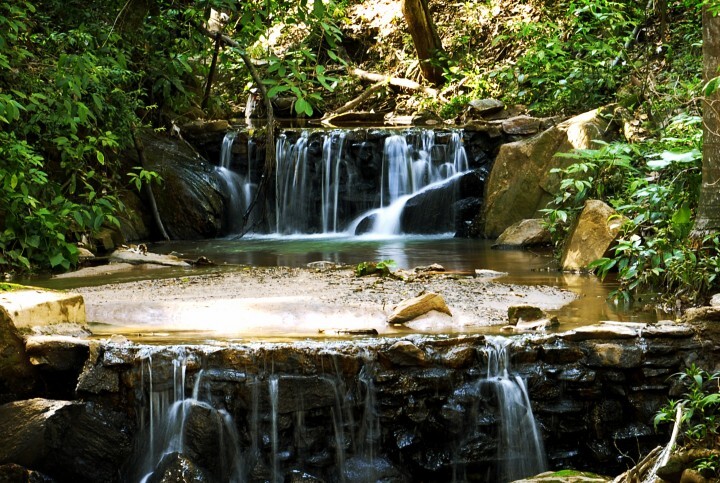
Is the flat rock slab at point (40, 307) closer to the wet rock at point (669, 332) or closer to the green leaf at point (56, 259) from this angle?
the green leaf at point (56, 259)

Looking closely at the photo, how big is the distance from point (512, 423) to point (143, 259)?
20.0 feet

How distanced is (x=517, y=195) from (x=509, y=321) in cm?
672

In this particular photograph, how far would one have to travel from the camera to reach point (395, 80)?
19531 millimetres

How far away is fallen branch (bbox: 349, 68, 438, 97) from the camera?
18.8 metres

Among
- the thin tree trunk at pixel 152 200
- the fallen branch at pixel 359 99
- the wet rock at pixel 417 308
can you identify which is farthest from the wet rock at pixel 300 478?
the fallen branch at pixel 359 99

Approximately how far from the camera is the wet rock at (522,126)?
14078 mm

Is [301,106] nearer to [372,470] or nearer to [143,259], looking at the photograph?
[372,470]

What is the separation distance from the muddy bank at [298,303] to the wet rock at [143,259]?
1499 mm

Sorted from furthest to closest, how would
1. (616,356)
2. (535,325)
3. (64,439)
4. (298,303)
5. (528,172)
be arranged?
(528,172)
(298,303)
(535,325)
(616,356)
(64,439)

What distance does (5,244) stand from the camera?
9211 millimetres

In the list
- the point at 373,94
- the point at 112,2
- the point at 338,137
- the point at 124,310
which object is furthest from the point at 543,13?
the point at 124,310

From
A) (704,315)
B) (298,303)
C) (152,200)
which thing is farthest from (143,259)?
(704,315)

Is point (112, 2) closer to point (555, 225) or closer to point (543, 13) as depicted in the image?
point (555, 225)

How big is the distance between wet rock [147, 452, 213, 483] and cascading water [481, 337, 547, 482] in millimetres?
1816
